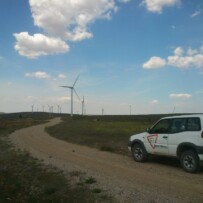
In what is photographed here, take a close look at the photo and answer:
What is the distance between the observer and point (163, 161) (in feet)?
51.1

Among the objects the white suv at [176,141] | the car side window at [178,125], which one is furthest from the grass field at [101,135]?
the car side window at [178,125]

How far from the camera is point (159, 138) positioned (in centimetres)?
1445

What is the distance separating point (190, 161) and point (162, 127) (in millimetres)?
2349

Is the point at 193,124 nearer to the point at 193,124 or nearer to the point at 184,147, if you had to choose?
the point at 193,124

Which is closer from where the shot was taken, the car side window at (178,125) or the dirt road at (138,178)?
the dirt road at (138,178)

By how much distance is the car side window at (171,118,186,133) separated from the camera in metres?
13.3

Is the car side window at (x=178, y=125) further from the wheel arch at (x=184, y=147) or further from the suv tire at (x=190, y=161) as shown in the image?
the suv tire at (x=190, y=161)

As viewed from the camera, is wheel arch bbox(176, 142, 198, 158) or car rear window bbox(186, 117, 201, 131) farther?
car rear window bbox(186, 117, 201, 131)

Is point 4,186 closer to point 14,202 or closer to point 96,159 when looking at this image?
point 14,202

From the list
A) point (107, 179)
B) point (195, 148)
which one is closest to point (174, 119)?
point (195, 148)

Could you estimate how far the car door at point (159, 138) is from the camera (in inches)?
556

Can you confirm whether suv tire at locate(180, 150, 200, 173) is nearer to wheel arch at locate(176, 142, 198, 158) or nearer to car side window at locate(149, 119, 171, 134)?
wheel arch at locate(176, 142, 198, 158)

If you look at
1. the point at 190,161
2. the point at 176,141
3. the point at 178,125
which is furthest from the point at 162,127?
the point at 190,161

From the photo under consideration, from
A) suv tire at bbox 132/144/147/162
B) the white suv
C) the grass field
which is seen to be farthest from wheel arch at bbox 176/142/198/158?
the grass field
